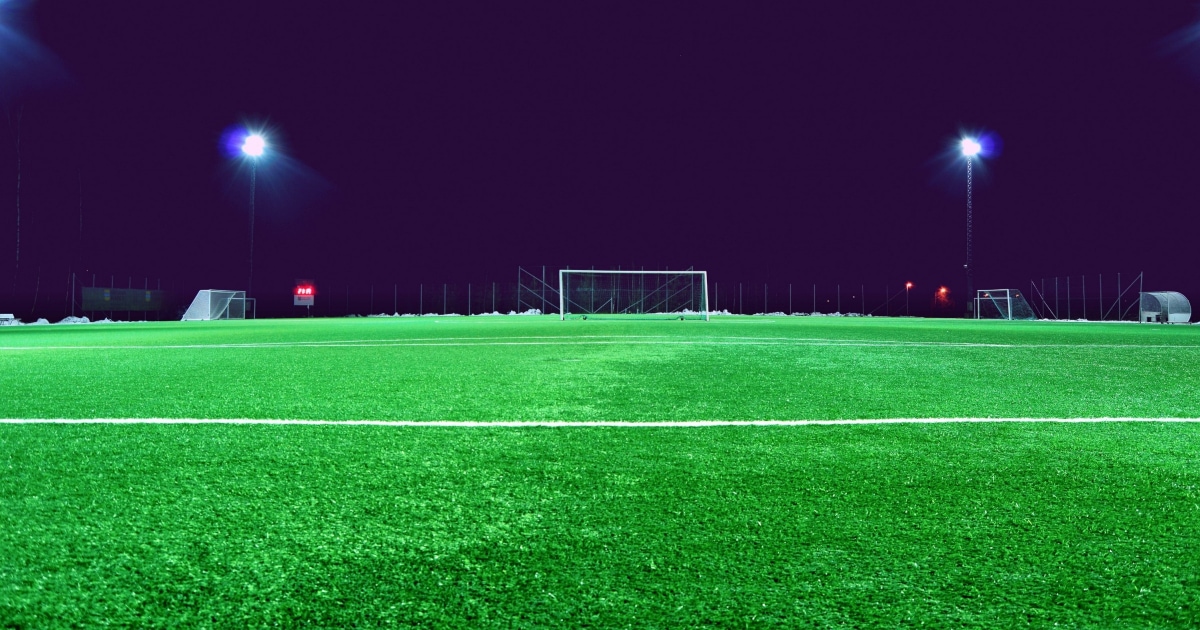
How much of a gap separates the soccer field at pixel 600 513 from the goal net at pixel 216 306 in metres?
31.4

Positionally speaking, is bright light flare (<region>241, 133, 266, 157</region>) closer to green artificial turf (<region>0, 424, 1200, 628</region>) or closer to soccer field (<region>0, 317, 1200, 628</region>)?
soccer field (<region>0, 317, 1200, 628</region>)

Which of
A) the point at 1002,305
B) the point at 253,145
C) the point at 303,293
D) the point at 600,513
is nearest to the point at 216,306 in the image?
the point at 303,293

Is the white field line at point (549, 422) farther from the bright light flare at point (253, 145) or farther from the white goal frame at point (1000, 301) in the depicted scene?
the bright light flare at point (253, 145)

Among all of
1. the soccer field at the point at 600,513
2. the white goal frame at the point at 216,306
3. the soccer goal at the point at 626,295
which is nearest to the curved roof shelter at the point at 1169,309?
the soccer goal at the point at 626,295

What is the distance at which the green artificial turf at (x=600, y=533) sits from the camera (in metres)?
1.34

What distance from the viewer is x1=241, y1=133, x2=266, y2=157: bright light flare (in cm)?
3309

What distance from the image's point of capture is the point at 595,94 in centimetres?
4384

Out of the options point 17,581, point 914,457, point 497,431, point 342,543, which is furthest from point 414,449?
point 914,457

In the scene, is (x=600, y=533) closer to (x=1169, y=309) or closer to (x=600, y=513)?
(x=600, y=513)

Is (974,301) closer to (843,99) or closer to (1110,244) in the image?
(1110,244)

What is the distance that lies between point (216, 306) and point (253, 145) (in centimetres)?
787

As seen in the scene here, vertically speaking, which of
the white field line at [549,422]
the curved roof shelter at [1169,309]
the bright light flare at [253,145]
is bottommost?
the white field line at [549,422]

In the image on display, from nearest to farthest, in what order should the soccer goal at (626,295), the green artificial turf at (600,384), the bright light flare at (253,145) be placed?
1. the green artificial turf at (600,384)
2. the soccer goal at (626,295)
3. the bright light flare at (253,145)

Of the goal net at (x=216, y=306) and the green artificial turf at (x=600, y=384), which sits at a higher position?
the goal net at (x=216, y=306)
